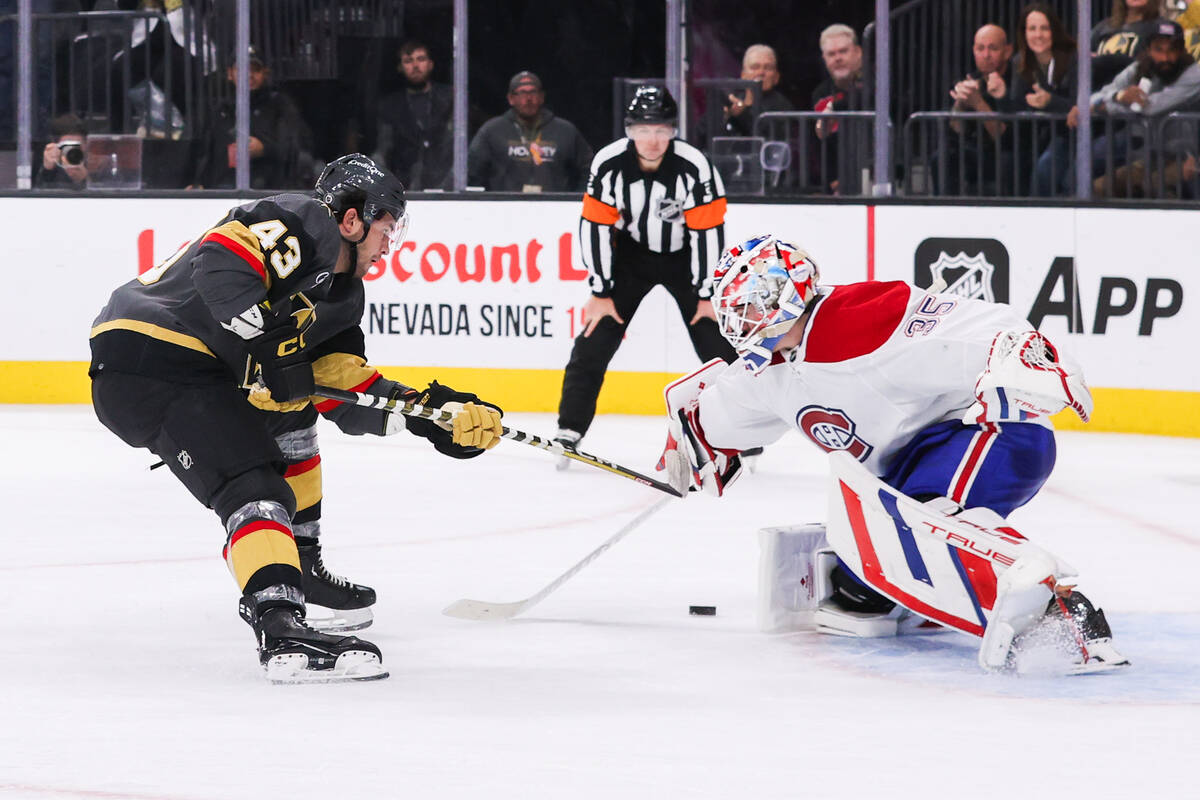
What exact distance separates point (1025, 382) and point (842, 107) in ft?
13.3

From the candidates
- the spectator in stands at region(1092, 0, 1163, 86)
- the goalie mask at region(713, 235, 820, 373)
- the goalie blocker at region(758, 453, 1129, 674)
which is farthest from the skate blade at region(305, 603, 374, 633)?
the spectator in stands at region(1092, 0, 1163, 86)

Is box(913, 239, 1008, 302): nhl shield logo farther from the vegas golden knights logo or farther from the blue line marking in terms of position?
the vegas golden knights logo

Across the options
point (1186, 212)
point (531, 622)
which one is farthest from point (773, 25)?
point (531, 622)

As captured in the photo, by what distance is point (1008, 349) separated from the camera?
2869 millimetres

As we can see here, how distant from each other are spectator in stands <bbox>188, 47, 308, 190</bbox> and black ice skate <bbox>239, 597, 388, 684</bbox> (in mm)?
4392

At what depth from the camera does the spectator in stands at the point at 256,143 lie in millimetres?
6949

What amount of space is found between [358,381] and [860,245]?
367 centimetres

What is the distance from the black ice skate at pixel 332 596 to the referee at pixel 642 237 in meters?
2.10

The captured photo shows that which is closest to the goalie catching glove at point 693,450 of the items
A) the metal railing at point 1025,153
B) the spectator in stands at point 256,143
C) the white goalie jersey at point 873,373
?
the white goalie jersey at point 873,373

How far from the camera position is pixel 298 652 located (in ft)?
9.07

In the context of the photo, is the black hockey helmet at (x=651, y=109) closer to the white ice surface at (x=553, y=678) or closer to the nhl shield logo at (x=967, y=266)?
the white ice surface at (x=553, y=678)

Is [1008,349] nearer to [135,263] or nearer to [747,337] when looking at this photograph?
[747,337]

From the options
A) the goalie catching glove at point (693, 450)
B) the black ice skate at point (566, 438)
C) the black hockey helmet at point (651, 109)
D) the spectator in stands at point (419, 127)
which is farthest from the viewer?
the spectator in stands at point (419, 127)

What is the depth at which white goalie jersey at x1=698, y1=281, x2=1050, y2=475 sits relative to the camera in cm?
303
